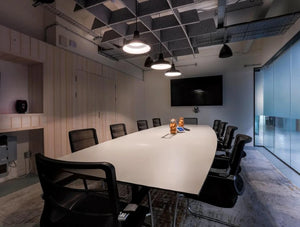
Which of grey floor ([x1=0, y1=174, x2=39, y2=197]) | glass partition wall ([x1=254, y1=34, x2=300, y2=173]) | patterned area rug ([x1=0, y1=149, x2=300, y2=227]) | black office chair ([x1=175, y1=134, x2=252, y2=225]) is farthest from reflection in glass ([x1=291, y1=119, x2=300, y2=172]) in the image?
grey floor ([x1=0, y1=174, x2=39, y2=197])

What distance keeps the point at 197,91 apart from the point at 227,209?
4.61m

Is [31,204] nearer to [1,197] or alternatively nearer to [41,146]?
[1,197]

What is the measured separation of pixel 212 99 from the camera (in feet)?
19.1

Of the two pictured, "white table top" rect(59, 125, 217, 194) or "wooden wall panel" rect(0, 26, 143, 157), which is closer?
"white table top" rect(59, 125, 217, 194)

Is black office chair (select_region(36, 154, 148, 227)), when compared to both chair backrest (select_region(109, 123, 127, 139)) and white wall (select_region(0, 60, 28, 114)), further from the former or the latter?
white wall (select_region(0, 60, 28, 114))

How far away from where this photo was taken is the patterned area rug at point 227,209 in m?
1.78

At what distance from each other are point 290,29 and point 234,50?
202cm

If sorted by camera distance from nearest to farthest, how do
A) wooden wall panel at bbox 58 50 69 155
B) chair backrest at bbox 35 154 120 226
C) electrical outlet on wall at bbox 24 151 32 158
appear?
chair backrest at bbox 35 154 120 226 < electrical outlet on wall at bbox 24 151 32 158 < wooden wall panel at bbox 58 50 69 155

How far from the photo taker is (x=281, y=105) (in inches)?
150

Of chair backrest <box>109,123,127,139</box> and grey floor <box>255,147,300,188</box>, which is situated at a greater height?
chair backrest <box>109,123,127,139</box>

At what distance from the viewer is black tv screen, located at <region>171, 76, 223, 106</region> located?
574 cm

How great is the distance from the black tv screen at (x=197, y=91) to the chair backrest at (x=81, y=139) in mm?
4558

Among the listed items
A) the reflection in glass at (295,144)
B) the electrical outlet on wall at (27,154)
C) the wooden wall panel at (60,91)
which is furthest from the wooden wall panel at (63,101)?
the reflection in glass at (295,144)

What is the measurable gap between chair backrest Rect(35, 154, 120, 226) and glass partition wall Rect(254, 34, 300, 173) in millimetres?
3843
